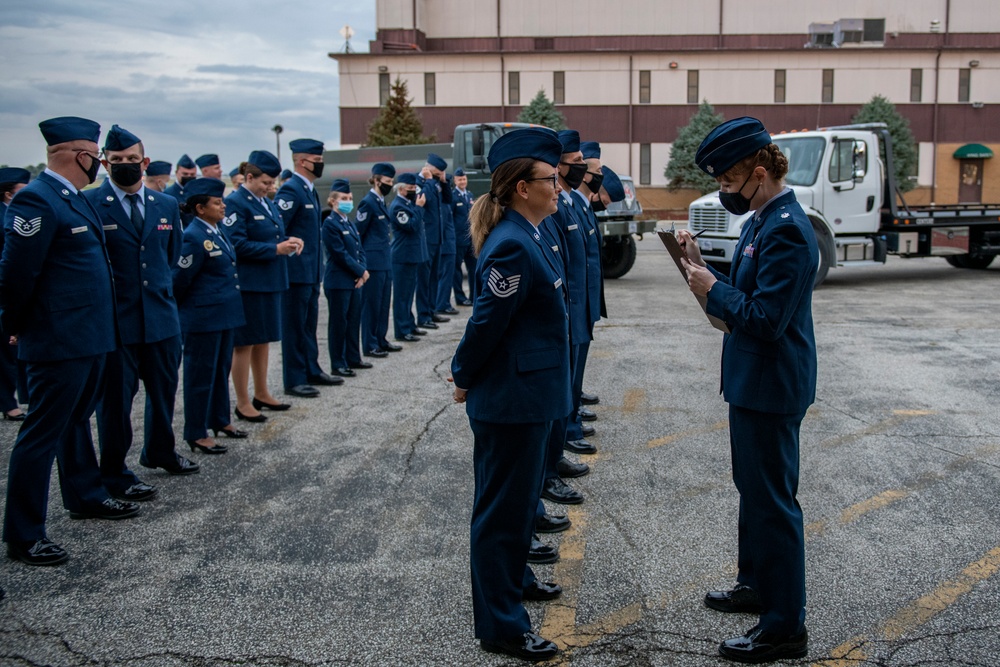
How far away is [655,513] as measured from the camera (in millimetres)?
4840

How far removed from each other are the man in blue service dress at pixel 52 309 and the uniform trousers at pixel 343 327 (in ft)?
12.7

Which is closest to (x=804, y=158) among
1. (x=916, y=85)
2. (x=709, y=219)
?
A: (x=709, y=219)

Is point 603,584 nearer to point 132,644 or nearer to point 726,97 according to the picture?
point 132,644

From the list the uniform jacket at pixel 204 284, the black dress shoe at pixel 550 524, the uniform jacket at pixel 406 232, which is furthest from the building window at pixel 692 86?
the black dress shoe at pixel 550 524

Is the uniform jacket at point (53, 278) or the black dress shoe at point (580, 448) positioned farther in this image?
the black dress shoe at point (580, 448)

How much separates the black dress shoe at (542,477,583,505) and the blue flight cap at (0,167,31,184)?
5.18 metres

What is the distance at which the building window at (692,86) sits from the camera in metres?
43.3

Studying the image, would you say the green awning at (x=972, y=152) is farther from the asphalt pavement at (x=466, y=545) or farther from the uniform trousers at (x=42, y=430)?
the uniform trousers at (x=42, y=430)

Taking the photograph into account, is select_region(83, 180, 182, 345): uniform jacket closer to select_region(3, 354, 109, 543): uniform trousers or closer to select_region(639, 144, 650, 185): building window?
select_region(3, 354, 109, 543): uniform trousers

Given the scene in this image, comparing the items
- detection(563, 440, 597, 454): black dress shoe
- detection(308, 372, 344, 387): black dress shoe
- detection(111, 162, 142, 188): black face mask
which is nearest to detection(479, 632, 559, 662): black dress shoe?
detection(563, 440, 597, 454): black dress shoe

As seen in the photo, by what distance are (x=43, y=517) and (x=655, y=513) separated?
3089mm

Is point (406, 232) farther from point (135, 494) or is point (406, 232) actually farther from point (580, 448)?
point (135, 494)

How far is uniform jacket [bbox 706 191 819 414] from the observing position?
3.17 metres

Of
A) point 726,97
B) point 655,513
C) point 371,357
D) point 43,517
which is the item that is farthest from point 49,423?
point 726,97
